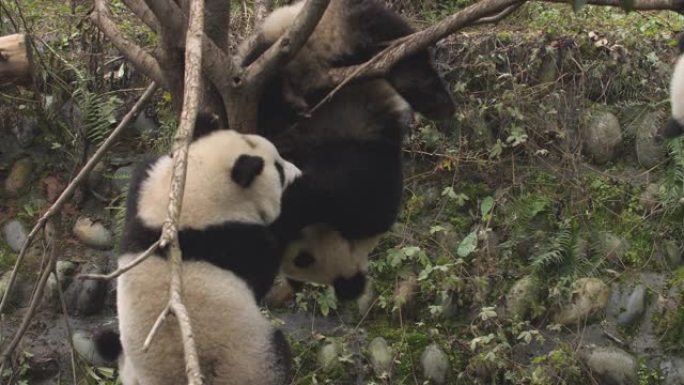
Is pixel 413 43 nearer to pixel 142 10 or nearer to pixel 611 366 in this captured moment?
pixel 142 10

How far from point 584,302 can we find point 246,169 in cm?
392

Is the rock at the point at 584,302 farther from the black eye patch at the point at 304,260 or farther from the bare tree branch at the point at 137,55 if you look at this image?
the bare tree branch at the point at 137,55

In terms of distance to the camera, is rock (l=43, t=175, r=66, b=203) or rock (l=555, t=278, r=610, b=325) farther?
rock (l=43, t=175, r=66, b=203)

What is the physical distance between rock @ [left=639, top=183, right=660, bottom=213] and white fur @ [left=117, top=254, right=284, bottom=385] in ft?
13.9

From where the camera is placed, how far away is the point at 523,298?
704 cm

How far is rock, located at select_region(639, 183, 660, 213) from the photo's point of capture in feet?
23.7

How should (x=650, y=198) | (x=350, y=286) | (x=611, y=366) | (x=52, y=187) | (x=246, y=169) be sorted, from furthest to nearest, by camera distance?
(x=52, y=187)
(x=650, y=198)
(x=611, y=366)
(x=350, y=286)
(x=246, y=169)

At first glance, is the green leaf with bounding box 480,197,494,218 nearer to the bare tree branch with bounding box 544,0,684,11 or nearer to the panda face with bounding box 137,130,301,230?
the panda face with bounding box 137,130,301,230

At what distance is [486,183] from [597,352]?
5.02ft

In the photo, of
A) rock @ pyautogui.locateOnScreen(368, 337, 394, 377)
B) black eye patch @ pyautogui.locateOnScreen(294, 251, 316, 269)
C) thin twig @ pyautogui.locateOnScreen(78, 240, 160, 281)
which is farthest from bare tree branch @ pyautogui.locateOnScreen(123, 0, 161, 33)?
rock @ pyautogui.locateOnScreen(368, 337, 394, 377)

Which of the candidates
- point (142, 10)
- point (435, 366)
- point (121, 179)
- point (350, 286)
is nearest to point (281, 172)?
point (142, 10)

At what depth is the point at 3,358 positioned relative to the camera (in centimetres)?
384

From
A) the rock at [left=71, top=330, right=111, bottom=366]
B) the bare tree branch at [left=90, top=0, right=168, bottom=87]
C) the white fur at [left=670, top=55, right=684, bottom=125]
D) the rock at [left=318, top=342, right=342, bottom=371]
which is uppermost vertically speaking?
the bare tree branch at [left=90, top=0, right=168, bottom=87]

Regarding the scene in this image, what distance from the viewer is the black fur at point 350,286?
481 centimetres
